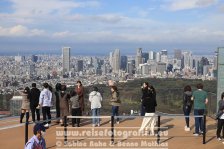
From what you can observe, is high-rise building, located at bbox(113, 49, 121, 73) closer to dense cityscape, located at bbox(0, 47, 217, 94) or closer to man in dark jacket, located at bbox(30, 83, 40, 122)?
dense cityscape, located at bbox(0, 47, 217, 94)

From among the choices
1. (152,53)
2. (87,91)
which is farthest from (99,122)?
(152,53)

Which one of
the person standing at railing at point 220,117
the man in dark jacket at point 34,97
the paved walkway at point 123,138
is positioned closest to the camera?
the paved walkway at point 123,138

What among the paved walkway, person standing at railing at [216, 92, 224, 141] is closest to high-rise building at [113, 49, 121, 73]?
the paved walkway

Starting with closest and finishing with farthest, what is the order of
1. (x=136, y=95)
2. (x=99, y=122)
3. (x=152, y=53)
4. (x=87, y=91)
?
1. (x=99, y=122)
2. (x=87, y=91)
3. (x=136, y=95)
4. (x=152, y=53)

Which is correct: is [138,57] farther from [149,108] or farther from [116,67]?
[149,108]

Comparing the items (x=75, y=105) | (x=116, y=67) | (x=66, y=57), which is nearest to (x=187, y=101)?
(x=75, y=105)

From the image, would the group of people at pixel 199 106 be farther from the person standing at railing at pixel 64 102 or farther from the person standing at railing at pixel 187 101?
the person standing at railing at pixel 64 102

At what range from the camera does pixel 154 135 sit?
495 inches

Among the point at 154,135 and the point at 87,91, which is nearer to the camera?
the point at 154,135

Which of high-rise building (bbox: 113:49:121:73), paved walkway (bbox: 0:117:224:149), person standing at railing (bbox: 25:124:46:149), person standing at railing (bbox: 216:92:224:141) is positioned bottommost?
paved walkway (bbox: 0:117:224:149)

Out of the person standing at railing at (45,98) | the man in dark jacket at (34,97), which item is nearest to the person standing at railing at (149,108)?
the person standing at railing at (45,98)

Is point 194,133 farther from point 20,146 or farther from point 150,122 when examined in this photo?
Result: point 20,146

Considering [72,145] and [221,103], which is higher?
[221,103]

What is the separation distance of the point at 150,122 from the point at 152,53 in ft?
135
